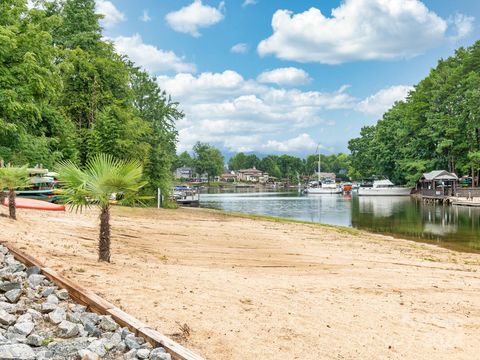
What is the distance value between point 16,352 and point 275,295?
4.52 m

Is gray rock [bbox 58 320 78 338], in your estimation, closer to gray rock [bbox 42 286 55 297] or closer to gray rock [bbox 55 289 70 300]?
gray rock [bbox 55 289 70 300]

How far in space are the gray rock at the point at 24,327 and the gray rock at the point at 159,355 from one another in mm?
1413

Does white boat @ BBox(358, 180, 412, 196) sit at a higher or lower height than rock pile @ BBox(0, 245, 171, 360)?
lower

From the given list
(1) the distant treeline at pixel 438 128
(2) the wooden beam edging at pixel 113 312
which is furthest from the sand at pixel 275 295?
(1) the distant treeline at pixel 438 128

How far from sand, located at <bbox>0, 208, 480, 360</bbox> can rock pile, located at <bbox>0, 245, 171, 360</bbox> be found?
62 centimetres

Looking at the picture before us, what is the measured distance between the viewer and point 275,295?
7.41m

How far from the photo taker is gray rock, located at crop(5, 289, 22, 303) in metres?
5.33

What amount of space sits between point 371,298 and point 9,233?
27.2 feet

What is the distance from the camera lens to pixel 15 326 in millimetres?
4484

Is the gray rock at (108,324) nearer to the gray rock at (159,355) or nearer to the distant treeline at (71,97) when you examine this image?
the gray rock at (159,355)

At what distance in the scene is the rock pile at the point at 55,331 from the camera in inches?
161

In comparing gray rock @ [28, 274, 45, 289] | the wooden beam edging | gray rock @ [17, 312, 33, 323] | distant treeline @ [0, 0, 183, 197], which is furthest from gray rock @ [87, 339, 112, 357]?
distant treeline @ [0, 0, 183, 197]

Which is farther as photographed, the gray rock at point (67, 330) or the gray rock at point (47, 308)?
the gray rock at point (47, 308)

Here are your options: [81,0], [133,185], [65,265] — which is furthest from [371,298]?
[81,0]
